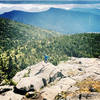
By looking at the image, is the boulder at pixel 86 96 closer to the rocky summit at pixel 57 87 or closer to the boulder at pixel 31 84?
the rocky summit at pixel 57 87

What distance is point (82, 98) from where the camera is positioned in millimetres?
43938

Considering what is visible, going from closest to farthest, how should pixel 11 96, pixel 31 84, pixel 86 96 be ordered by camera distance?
pixel 86 96 → pixel 11 96 → pixel 31 84

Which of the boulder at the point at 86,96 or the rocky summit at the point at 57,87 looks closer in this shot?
the boulder at the point at 86,96

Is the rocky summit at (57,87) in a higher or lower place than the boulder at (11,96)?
higher

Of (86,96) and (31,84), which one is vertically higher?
(86,96)

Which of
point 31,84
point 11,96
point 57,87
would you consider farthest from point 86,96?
point 11,96

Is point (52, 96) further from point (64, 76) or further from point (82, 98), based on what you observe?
point (64, 76)

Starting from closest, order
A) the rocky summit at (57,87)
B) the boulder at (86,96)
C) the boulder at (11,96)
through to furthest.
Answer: the boulder at (86,96), the rocky summit at (57,87), the boulder at (11,96)

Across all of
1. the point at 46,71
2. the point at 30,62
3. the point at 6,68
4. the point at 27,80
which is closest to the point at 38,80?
the point at 27,80

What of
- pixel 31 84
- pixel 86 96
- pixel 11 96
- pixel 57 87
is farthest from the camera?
pixel 31 84

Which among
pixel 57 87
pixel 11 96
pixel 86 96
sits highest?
pixel 86 96

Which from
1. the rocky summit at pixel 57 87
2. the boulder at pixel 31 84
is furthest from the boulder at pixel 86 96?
the boulder at pixel 31 84

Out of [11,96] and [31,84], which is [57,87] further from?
[11,96]

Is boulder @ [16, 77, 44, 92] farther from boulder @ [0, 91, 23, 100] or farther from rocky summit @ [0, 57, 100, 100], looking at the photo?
boulder @ [0, 91, 23, 100]
